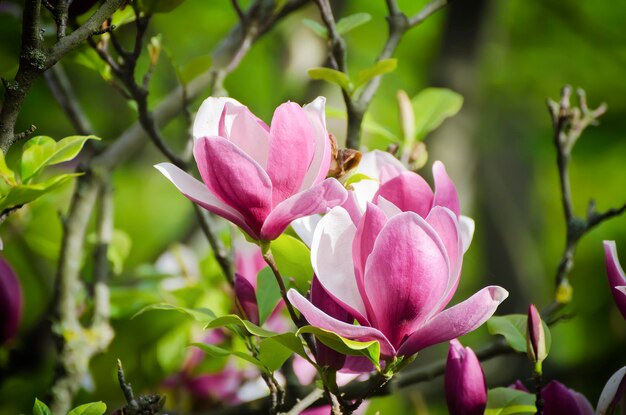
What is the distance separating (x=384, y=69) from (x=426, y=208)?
8.8 inches

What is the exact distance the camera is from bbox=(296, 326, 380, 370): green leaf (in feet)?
1.78

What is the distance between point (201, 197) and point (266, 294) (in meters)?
0.17

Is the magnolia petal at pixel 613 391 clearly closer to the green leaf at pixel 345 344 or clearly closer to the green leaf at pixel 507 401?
the green leaf at pixel 507 401

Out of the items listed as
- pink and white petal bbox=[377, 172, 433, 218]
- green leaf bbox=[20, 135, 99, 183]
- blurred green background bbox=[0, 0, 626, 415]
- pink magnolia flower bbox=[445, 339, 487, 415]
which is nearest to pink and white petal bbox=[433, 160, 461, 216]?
pink and white petal bbox=[377, 172, 433, 218]

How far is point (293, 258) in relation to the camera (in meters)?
0.67

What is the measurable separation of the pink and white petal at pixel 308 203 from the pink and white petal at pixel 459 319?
113 millimetres

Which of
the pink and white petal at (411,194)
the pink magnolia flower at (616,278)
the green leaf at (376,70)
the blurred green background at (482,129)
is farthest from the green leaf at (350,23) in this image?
the blurred green background at (482,129)

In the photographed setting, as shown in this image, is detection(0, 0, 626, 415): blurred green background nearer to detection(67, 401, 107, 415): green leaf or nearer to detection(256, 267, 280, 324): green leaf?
detection(256, 267, 280, 324): green leaf

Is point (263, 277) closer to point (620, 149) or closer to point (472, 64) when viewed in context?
point (472, 64)

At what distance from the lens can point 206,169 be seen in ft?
1.89

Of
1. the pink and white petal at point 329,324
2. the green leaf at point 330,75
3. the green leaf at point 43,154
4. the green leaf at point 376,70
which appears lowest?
the pink and white petal at point 329,324

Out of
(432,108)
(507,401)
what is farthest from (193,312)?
(432,108)

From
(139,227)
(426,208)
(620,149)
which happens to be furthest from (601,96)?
(426,208)

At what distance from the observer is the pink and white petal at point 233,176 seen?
56 centimetres
